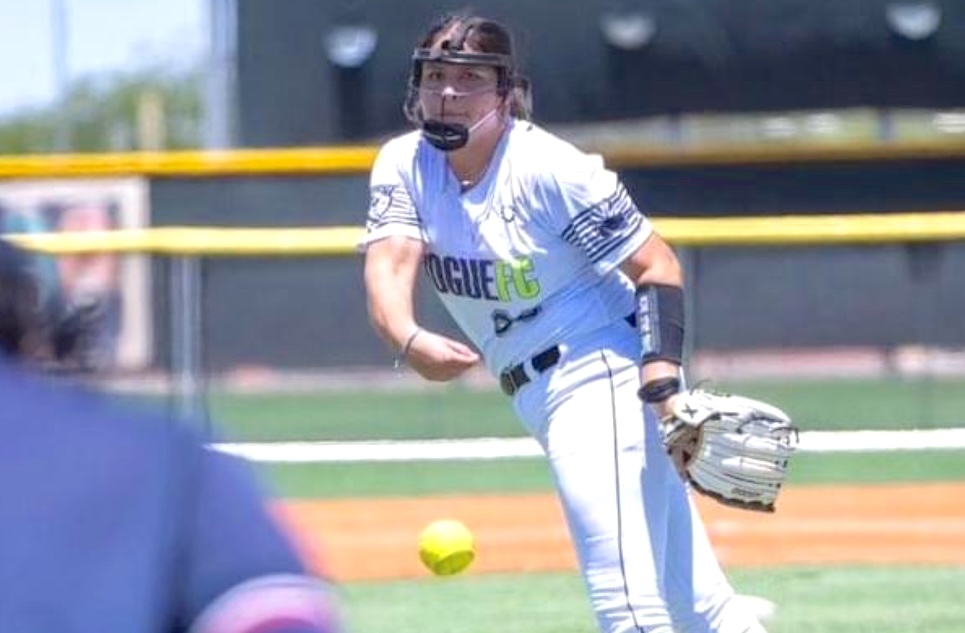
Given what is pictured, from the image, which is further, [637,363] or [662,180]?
[662,180]

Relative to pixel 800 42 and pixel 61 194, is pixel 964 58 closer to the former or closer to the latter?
pixel 800 42

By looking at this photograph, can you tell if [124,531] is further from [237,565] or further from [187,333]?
[187,333]

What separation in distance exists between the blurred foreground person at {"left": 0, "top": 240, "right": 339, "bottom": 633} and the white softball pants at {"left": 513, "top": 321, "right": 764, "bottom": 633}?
3.40 m

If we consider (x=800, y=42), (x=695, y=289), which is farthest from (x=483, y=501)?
(x=800, y=42)

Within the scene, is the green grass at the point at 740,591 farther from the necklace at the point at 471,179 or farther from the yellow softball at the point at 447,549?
the necklace at the point at 471,179

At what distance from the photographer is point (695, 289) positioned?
12312 mm

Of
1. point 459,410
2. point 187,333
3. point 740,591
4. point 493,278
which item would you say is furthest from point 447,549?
point 459,410

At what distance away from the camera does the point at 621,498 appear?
15.5 feet

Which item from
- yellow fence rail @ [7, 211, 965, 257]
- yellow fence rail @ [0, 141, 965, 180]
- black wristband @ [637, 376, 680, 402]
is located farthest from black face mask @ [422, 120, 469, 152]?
yellow fence rail @ [0, 141, 965, 180]

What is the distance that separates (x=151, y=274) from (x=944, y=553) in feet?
13.8

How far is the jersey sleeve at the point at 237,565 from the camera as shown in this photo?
1.30m

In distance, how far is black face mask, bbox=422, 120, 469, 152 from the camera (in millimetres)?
4898

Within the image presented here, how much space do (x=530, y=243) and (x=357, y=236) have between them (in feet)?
22.8

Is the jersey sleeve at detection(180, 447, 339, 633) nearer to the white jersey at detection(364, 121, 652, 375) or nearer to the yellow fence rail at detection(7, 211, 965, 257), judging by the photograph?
the white jersey at detection(364, 121, 652, 375)
